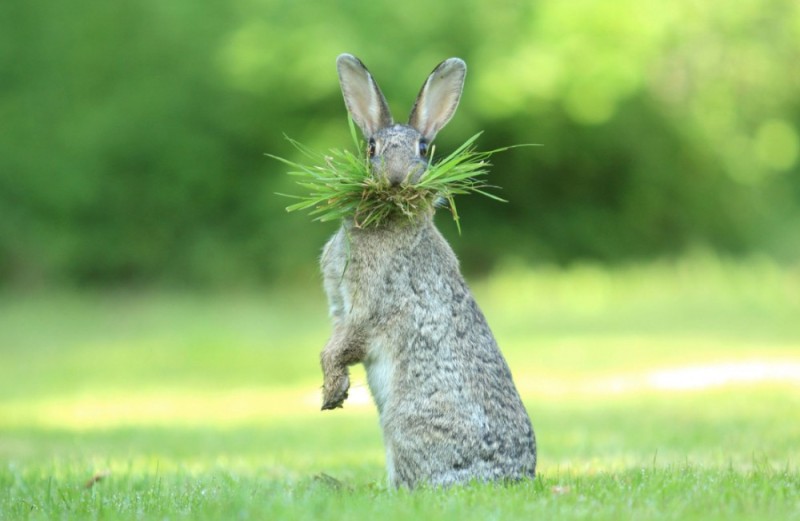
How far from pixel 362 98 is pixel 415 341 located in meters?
1.52

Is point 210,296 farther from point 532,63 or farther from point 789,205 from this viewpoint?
point 789,205

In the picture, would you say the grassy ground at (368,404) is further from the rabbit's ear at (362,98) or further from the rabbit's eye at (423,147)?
the rabbit's ear at (362,98)

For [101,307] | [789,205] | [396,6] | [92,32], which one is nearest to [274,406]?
[101,307]

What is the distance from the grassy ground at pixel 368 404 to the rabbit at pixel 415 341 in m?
0.27

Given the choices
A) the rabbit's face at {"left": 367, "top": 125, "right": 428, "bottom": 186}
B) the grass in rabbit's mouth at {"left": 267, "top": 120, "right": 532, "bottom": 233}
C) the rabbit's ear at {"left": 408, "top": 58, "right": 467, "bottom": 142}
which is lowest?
the grass in rabbit's mouth at {"left": 267, "top": 120, "right": 532, "bottom": 233}

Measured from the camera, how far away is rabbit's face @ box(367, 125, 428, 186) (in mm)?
6238

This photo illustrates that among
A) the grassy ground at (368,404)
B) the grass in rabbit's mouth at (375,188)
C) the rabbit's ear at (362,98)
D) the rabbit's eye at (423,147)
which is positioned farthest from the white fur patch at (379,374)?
the rabbit's ear at (362,98)

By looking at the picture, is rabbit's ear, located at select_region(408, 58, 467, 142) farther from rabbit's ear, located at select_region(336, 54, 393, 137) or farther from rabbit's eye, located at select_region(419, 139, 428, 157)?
rabbit's ear, located at select_region(336, 54, 393, 137)

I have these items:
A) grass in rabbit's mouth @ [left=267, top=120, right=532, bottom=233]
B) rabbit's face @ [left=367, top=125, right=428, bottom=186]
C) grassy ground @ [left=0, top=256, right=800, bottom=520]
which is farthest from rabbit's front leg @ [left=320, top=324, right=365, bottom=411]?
rabbit's face @ [left=367, top=125, right=428, bottom=186]

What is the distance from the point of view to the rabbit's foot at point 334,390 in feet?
20.3

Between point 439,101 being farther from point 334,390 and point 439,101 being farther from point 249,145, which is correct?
point 249,145

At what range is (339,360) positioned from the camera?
6.18m

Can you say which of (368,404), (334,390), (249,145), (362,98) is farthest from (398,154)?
(249,145)

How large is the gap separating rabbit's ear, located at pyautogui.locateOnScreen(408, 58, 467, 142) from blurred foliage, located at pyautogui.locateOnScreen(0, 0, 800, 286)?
18081mm
